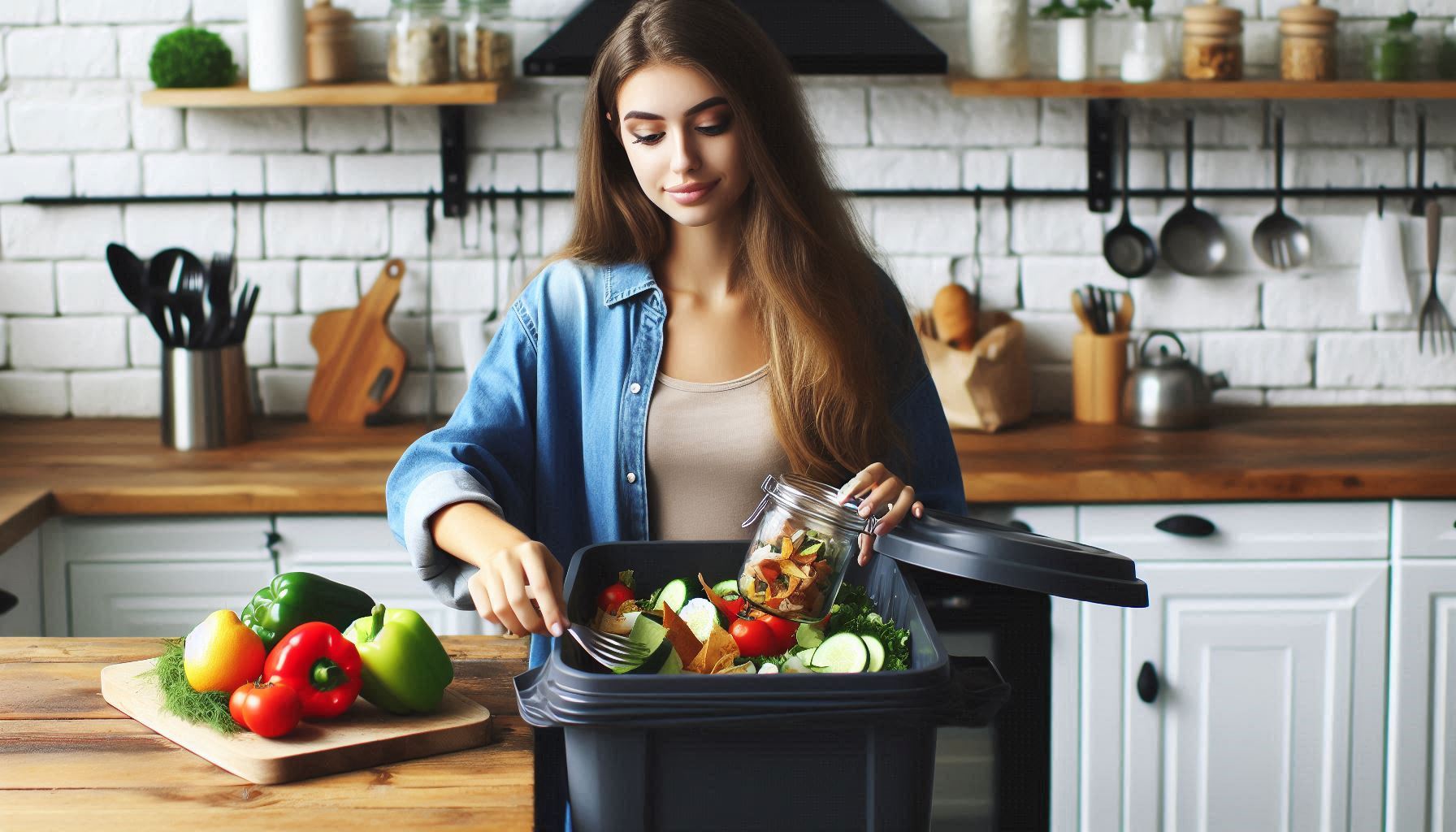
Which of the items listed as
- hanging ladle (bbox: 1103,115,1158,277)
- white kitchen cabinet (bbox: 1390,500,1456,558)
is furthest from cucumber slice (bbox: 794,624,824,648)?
hanging ladle (bbox: 1103,115,1158,277)

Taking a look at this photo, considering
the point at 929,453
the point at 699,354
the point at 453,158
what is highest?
the point at 453,158

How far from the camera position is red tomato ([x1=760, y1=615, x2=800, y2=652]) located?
4.18 feet

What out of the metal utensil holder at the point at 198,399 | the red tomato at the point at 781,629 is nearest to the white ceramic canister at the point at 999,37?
the metal utensil holder at the point at 198,399

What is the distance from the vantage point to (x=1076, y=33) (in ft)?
9.47

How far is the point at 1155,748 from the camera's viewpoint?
8.38 ft

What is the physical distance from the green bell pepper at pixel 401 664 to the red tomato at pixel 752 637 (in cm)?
29

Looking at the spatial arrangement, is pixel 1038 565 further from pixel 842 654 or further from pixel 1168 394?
pixel 1168 394

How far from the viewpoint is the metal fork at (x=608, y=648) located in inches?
45.0

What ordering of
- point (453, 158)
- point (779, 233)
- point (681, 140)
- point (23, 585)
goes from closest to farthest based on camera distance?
point (681, 140)
point (779, 233)
point (23, 585)
point (453, 158)

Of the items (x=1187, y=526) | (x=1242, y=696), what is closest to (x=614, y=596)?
(x=1187, y=526)

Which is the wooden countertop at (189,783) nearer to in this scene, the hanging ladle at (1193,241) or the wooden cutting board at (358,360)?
the wooden cutting board at (358,360)

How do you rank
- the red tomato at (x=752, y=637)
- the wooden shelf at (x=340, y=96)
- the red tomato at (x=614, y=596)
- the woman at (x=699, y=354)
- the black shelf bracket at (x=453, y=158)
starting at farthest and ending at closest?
the black shelf bracket at (x=453, y=158), the wooden shelf at (x=340, y=96), the woman at (x=699, y=354), the red tomato at (x=614, y=596), the red tomato at (x=752, y=637)

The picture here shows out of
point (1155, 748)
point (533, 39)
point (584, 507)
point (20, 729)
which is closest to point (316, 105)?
point (533, 39)

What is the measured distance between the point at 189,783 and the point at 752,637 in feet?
1.65
